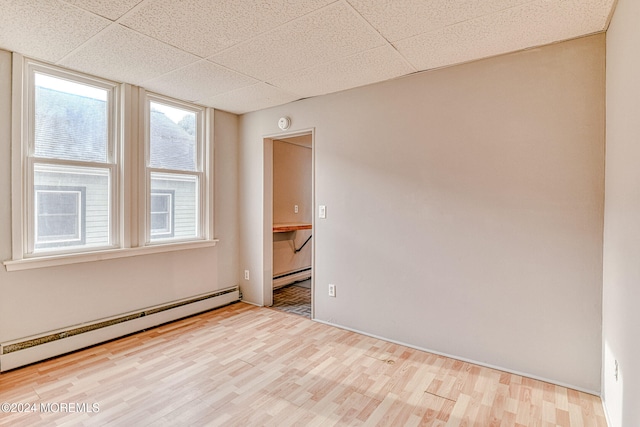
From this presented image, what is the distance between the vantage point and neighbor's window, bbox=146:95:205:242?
330 centimetres

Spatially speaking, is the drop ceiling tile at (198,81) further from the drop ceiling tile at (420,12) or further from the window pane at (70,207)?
the drop ceiling tile at (420,12)

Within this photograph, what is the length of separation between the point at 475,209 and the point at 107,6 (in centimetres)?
275

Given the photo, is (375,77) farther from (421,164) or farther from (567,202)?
(567,202)

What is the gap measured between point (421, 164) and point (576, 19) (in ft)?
4.21

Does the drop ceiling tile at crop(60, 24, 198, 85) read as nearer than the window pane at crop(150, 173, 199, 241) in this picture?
Yes

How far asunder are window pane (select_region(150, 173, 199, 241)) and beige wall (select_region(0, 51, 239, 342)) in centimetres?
24

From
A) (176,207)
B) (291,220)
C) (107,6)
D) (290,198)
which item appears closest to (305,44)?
(107,6)

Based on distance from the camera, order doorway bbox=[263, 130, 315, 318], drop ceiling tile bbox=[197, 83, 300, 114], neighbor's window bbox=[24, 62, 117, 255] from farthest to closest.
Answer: doorway bbox=[263, 130, 315, 318] < drop ceiling tile bbox=[197, 83, 300, 114] < neighbor's window bbox=[24, 62, 117, 255]

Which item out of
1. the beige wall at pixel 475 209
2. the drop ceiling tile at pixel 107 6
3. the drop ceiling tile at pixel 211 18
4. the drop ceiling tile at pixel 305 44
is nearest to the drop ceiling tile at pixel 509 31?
the beige wall at pixel 475 209

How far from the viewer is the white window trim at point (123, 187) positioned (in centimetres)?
241

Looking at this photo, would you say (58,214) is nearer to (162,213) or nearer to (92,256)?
(92,256)

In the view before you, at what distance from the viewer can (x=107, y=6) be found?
179 centimetres

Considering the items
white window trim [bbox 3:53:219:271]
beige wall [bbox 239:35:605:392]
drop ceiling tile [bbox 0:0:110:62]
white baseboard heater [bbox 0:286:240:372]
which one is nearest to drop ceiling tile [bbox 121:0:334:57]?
drop ceiling tile [bbox 0:0:110:62]

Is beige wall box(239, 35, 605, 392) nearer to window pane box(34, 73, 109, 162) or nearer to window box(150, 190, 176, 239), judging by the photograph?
window box(150, 190, 176, 239)
